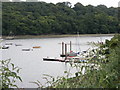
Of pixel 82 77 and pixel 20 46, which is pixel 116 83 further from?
pixel 20 46

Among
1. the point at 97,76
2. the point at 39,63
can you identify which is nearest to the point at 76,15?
the point at 97,76

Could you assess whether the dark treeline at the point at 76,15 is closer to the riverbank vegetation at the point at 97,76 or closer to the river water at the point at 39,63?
the river water at the point at 39,63

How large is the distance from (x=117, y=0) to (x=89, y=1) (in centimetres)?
23

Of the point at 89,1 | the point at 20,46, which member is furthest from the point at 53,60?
the point at 89,1

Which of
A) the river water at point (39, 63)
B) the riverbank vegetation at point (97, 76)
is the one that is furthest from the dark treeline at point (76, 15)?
the riverbank vegetation at point (97, 76)

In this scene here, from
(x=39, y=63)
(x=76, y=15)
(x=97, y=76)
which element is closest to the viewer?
(x=97, y=76)

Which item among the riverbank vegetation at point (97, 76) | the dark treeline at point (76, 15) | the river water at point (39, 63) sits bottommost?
the river water at point (39, 63)

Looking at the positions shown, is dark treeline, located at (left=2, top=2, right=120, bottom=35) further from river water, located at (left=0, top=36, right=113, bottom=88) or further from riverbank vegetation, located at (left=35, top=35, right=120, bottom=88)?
riverbank vegetation, located at (left=35, top=35, right=120, bottom=88)

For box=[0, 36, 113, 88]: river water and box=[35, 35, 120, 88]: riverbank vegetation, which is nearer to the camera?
box=[35, 35, 120, 88]: riverbank vegetation

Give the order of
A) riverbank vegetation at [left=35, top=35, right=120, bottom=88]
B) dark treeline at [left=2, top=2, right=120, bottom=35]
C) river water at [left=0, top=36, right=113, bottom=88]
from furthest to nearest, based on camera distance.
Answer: dark treeline at [left=2, top=2, right=120, bottom=35] < river water at [left=0, top=36, right=113, bottom=88] < riverbank vegetation at [left=35, top=35, right=120, bottom=88]

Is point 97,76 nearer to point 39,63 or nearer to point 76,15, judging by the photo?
point 76,15

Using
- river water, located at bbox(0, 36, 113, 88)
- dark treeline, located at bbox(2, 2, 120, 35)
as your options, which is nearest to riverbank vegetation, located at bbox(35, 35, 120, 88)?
river water, located at bbox(0, 36, 113, 88)

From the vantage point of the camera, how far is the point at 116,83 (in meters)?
0.71

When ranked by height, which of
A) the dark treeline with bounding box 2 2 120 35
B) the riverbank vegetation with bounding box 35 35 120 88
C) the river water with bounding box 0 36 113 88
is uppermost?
the dark treeline with bounding box 2 2 120 35
